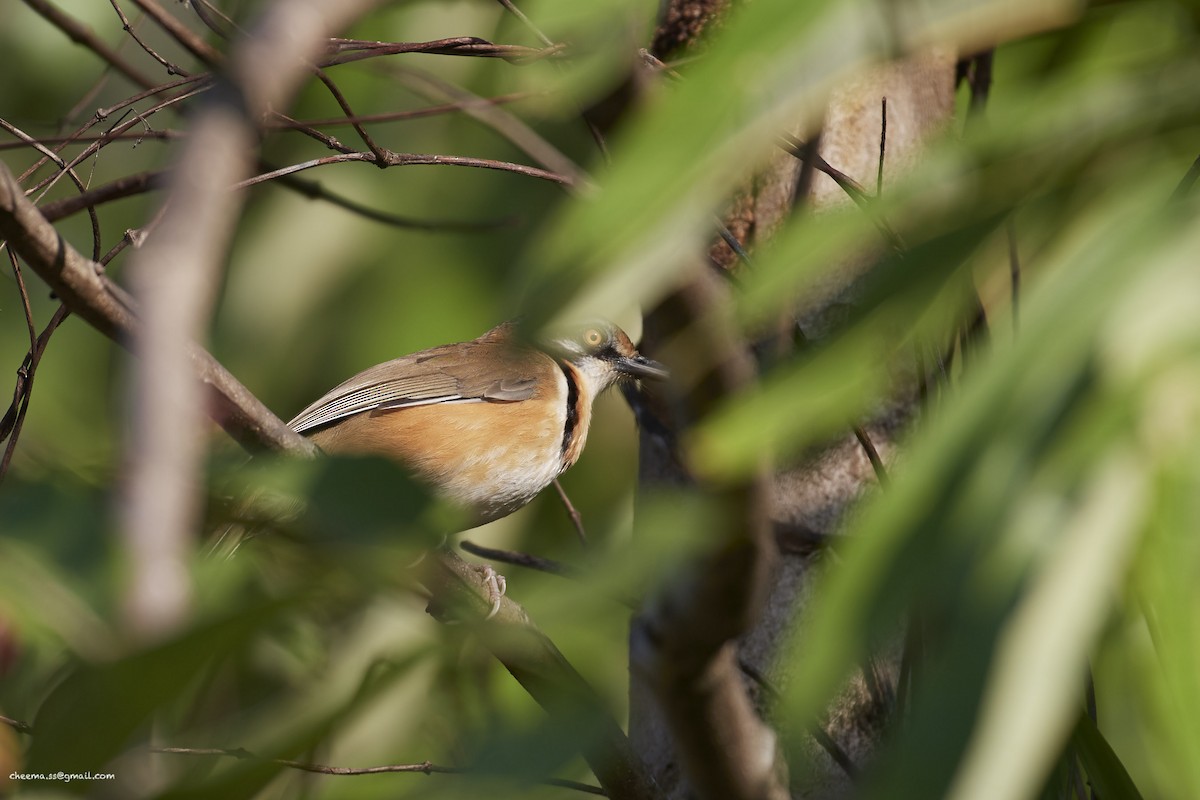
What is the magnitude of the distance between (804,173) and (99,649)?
122 cm

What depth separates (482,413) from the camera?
4.77 metres

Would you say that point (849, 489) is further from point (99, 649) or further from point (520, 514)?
point (520, 514)

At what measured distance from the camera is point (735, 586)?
2043 millimetres

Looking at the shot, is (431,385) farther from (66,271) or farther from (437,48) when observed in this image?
(66,271)

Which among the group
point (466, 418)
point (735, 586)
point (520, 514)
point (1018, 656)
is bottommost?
point (520, 514)

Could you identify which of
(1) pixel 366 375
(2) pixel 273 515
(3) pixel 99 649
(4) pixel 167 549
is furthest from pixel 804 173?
(1) pixel 366 375

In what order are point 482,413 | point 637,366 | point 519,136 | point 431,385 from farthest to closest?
point 637,366
point 431,385
point 482,413
point 519,136

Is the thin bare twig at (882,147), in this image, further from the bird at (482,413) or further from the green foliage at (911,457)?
the bird at (482,413)

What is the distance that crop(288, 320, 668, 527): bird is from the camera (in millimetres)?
4609

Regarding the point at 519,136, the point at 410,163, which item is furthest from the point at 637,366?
the point at 519,136

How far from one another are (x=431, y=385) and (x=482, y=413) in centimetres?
36

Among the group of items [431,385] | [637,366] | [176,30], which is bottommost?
[637,366]

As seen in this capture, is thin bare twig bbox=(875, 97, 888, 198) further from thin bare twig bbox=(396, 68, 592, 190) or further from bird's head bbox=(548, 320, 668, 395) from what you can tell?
bird's head bbox=(548, 320, 668, 395)

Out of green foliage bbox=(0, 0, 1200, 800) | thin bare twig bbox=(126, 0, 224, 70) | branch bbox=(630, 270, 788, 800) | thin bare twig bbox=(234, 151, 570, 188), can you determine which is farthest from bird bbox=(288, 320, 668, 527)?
green foliage bbox=(0, 0, 1200, 800)
